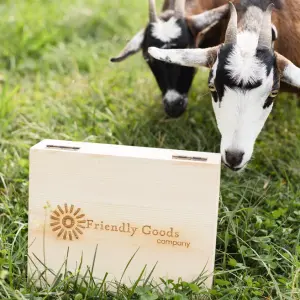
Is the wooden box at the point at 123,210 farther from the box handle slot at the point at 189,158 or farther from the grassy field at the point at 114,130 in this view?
the grassy field at the point at 114,130

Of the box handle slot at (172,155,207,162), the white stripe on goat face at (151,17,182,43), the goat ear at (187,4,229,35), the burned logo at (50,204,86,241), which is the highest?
the goat ear at (187,4,229,35)

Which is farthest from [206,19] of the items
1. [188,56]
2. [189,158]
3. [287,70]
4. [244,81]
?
[189,158]

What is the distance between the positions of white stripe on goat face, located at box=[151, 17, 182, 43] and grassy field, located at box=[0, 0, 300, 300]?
2.16 feet

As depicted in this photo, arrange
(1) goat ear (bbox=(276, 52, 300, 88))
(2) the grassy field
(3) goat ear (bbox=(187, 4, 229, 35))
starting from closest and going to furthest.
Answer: (2) the grassy field < (1) goat ear (bbox=(276, 52, 300, 88)) < (3) goat ear (bbox=(187, 4, 229, 35))

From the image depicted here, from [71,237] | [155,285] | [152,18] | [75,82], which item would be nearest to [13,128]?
[75,82]

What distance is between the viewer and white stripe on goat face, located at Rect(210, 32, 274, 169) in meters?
3.15

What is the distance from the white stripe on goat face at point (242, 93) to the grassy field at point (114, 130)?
0.34 metres

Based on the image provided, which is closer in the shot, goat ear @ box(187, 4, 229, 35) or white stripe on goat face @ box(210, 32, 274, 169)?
white stripe on goat face @ box(210, 32, 274, 169)

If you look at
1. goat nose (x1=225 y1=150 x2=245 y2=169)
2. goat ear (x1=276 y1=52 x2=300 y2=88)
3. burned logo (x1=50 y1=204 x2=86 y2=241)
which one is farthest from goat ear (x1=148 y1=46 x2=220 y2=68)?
burned logo (x1=50 y1=204 x2=86 y2=241)

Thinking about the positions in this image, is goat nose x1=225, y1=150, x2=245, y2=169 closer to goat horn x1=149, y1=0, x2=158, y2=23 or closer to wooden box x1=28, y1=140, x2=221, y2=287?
wooden box x1=28, y1=140, x2=221, y2=287

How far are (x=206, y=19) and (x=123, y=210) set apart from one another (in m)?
1.91

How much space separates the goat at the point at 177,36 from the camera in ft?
13.5

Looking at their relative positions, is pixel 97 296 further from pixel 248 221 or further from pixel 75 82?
pixel 75 82

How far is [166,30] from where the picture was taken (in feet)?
13.6
